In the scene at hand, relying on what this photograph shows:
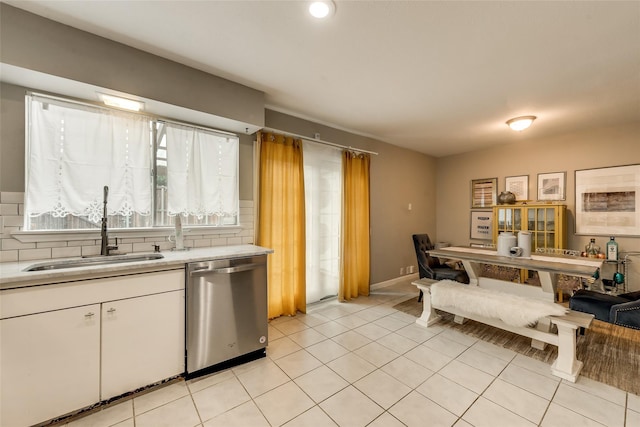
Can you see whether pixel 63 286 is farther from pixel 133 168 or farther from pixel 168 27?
pixel 168 27

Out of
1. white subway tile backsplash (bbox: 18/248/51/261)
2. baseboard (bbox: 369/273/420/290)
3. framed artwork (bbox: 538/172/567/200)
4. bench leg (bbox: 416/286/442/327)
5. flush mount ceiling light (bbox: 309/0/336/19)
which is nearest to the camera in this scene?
flush mount ceiling light (bbox: 309/0/336/19)

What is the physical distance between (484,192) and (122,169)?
18.3ft

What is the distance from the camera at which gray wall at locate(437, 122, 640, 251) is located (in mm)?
3547

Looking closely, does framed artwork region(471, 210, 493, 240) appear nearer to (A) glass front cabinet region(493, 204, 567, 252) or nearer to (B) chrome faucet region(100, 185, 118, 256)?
(A) glass front cabinet region(493, 204, 567, 252)

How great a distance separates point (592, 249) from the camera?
359 centimetres

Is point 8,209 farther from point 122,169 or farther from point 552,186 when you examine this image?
point 552,186

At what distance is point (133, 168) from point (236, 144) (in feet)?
3.31

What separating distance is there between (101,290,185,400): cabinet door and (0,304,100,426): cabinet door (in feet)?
0.20

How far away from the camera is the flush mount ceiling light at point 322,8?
1518 mm

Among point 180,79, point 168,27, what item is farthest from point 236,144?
point 168,27

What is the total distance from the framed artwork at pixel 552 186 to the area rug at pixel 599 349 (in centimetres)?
201

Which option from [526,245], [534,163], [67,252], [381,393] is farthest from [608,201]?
[67,252]

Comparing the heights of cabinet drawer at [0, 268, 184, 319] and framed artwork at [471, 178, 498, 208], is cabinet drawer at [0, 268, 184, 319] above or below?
below

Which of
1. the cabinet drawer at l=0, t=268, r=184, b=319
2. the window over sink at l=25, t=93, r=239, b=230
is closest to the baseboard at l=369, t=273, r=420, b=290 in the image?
the window over sink at l=25, t=93, r=239, b=230
